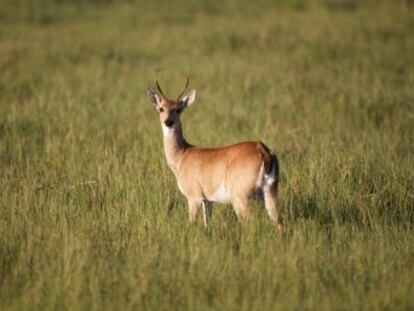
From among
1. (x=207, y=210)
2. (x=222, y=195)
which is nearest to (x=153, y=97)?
(x=207, y=210)

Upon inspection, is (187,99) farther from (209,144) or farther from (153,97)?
(209,144)

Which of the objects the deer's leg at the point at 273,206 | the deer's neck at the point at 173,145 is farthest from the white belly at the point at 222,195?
the deer's neck at the point at 173,145

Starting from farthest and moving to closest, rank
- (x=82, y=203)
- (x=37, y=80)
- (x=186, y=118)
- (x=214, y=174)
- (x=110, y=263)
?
(x=37, y=80), (x=186, y=118), (x=82, y=203), (x=214, y=174), (x=110, y=263)

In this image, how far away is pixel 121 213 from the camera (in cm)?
690

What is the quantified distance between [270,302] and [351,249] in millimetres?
1200

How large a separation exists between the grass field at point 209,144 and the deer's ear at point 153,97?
774mm

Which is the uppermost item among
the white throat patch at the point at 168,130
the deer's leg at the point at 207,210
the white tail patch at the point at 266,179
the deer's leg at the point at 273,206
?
the white throat patch at the point at 168,130

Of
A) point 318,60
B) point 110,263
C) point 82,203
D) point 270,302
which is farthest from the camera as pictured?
point 318,60

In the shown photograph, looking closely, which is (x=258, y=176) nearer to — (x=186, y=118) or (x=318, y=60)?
(x=186, y=118)

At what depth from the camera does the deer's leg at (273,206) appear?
6.29m

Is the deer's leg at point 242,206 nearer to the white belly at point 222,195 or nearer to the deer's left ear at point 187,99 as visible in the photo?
the white belly at point 222,195

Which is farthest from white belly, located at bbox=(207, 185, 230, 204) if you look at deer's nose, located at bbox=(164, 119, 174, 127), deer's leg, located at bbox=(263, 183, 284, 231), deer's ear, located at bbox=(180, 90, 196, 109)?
deer's ear, located at bbox=(180, 90, 196, 109)

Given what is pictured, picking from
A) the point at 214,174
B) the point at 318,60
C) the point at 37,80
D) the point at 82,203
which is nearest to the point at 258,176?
the point at 214,174

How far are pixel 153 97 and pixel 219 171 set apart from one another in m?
1.30
